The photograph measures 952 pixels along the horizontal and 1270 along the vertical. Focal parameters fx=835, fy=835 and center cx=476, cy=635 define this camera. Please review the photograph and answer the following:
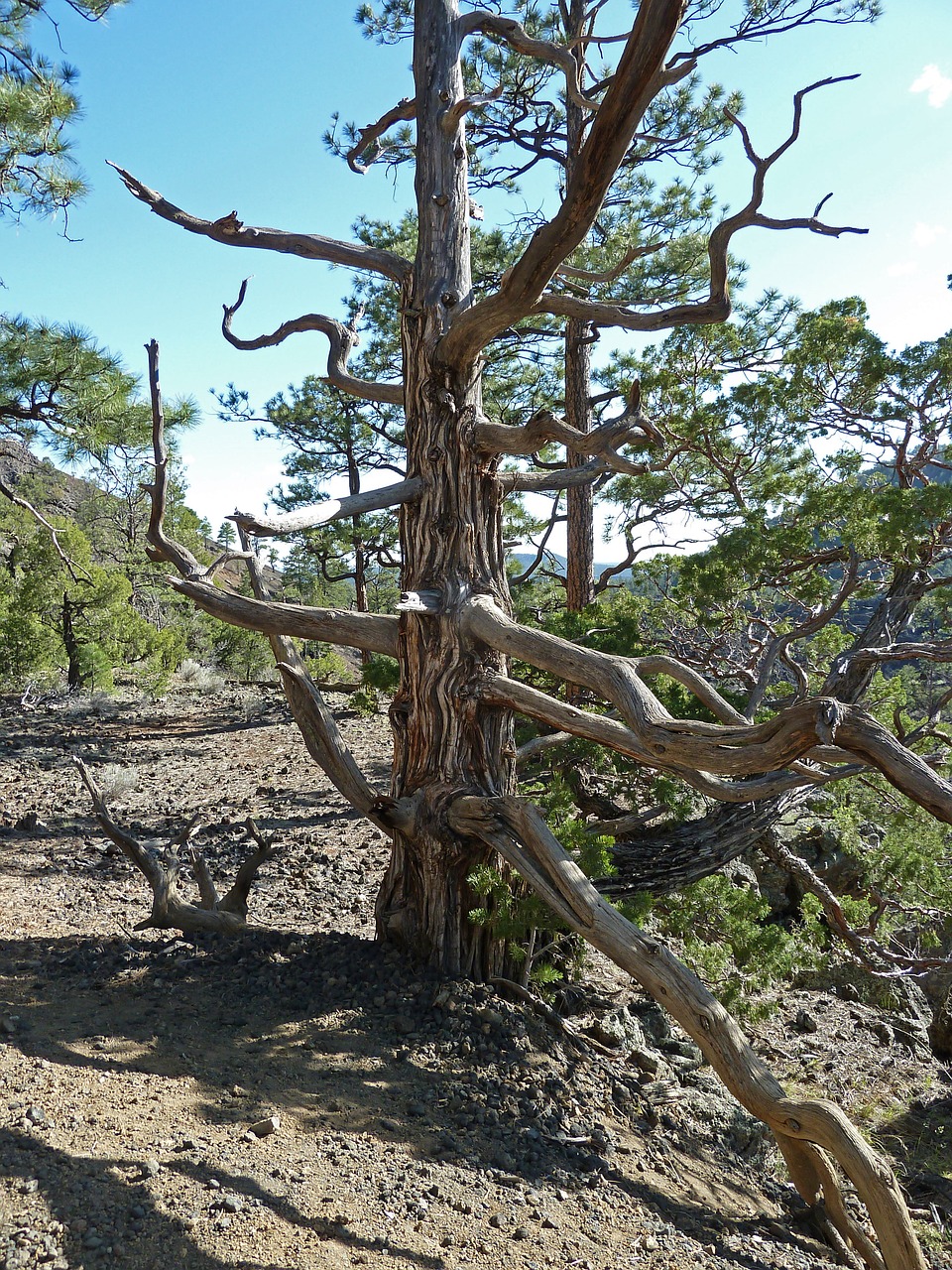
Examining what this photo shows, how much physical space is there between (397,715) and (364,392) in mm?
1682

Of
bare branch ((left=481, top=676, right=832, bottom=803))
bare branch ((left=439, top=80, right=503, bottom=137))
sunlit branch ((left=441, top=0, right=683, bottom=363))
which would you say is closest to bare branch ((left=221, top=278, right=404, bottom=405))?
sunlit branch ((left=441, top=0, right=683, bottom=363))

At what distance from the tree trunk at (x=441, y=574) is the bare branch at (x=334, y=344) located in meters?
0.25

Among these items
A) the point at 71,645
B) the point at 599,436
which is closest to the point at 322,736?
the point at 599,436

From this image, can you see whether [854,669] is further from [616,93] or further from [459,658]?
[616,93]

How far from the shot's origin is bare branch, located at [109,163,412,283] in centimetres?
365

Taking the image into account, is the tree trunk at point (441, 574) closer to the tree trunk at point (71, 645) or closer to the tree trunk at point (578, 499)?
the tree trunk at point (578, 499)

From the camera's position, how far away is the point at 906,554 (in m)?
5.82

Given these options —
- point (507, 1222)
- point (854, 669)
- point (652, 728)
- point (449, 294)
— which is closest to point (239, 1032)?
point (507, 1222)

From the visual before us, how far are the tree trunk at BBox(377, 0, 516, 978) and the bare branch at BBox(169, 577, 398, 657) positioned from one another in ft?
0.39

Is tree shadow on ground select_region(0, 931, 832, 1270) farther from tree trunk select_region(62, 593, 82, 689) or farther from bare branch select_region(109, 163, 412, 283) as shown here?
tree trunk select_region(62, 593, 82, 689)

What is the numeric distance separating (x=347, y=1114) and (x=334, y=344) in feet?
11.4

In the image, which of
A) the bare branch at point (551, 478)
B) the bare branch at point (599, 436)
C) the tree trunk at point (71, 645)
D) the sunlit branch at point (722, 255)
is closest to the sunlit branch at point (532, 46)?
the sunlit branch at point (722, 255)

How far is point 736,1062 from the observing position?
2.73m

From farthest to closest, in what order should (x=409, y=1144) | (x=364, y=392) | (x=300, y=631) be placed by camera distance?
1. (x=364, y=392)
2. (x=300, y=631)
3. (x=409, y=1144)
